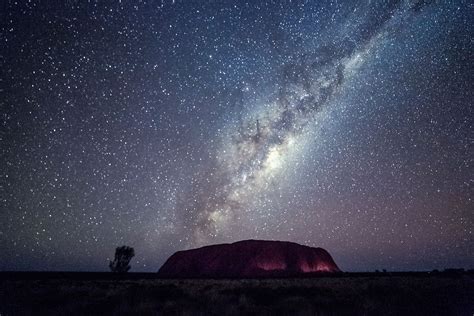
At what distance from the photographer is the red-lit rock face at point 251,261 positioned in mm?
66875

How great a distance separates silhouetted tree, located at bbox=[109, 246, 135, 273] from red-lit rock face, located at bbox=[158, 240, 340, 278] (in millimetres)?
7763

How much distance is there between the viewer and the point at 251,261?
6850 cm

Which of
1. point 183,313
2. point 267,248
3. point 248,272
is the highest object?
point 267,248

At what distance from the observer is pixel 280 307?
13.3 metres

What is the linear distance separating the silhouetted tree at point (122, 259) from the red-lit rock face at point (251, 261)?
7763 mm

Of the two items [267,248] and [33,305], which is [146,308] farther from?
[267,248]

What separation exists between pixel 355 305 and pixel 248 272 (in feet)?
178

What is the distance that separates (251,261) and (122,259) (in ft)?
80.8

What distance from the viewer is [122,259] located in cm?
6303

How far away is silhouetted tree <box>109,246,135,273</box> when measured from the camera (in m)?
61.9

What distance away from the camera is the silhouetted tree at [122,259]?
2438 inches

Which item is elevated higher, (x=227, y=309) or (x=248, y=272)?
(x=248, y=272)

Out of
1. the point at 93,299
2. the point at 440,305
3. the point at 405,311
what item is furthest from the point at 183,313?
the point at 440,305

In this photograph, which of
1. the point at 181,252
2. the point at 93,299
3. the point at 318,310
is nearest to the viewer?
the point at 318,310
